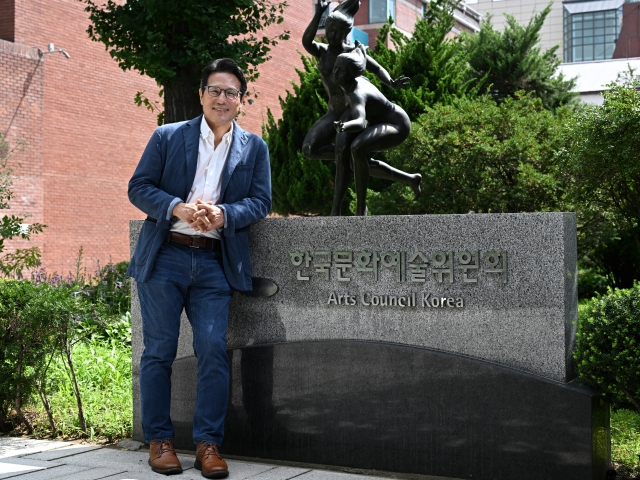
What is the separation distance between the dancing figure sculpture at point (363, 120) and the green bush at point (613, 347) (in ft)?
6.34

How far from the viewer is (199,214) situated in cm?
431

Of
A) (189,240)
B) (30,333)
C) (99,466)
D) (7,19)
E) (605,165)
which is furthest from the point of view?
(7,19)

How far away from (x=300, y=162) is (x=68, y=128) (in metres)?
5.93

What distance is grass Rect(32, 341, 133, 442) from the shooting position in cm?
543

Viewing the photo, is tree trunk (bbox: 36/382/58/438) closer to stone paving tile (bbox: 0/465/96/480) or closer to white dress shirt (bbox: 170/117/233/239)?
stone paving tile (bbox: 0/465/96/480)

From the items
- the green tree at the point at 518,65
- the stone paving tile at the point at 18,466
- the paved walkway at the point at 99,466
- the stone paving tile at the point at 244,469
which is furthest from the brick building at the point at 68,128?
the stone paving tile at the point at 244,469

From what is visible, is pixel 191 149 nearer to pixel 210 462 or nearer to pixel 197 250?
pixel 197 250

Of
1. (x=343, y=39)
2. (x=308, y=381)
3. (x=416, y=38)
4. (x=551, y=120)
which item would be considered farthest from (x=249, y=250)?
(x=416, y=38)

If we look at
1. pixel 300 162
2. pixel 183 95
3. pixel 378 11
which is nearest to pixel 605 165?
pixel 183 95

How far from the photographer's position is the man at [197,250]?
4414 millimetres

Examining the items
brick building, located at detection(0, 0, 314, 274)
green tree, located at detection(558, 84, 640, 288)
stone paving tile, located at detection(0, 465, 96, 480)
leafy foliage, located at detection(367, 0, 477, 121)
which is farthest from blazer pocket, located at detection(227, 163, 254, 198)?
brick building, located at detection(0, 0, 314, 274)

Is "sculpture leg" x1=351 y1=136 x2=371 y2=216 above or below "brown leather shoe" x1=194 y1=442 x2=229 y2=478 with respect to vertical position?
above

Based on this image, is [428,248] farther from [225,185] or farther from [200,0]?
[200,0]

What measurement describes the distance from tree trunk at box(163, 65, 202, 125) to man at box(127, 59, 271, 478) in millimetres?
7511
